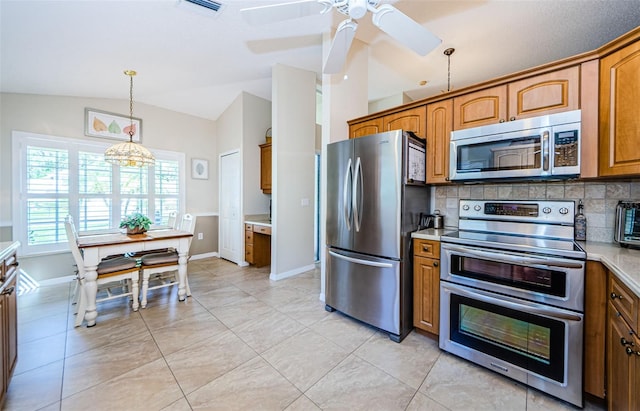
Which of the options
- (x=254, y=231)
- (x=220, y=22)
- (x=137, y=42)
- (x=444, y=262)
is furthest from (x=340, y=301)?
(x=137, y=42)

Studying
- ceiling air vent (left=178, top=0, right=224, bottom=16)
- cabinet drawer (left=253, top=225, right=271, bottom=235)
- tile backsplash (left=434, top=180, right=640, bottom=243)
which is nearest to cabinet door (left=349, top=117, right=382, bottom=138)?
tile backsplash (left=434, top=180, right=640, bottom=243)

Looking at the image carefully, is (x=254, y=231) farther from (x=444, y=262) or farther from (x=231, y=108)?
Answer: (x=444, y=262)

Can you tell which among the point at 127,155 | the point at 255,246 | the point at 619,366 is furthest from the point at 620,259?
the point at 127,155

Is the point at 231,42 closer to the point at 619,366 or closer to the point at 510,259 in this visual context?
the point at 510,259

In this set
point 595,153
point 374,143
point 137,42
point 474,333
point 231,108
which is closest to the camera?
point 595,153

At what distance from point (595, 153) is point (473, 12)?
171 cm

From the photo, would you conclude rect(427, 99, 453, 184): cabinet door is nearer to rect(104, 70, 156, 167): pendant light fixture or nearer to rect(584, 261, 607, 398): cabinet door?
rect(584, 261, 607, 398): cabinet door

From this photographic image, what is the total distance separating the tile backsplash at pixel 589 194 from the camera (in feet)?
5.77

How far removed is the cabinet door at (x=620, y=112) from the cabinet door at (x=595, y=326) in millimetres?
597

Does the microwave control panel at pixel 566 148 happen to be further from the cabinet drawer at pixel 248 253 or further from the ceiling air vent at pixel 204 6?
the cabinet drawer at pixel 248 253

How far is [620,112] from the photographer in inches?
57.3

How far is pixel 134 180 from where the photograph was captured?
4160 millimetres

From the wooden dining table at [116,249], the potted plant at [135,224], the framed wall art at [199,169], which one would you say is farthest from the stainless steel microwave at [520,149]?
the framed wall art at [199,169]

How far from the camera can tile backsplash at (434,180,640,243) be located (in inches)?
69.2
